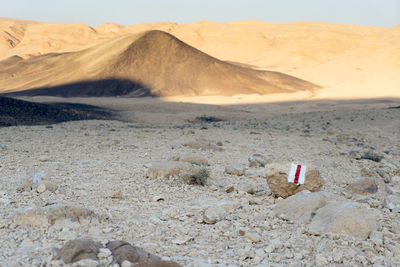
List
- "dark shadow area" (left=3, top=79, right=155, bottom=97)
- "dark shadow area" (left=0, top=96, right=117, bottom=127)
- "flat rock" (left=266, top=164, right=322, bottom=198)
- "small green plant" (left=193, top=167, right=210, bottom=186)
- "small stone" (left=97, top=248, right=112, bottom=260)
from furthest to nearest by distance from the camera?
"dark shadow area" (left=3, top=79, right=155, bottom=97)
"dark shadow area" (left=0, top=96, right=117, bottom=127)
"small green plant" (left=193, top=167, right=210, bottom=186)
"flat rock" (left=266, top=164, right=322, bottom=198)
"small stone" (left=97, top=248, right=112, bottom=260)

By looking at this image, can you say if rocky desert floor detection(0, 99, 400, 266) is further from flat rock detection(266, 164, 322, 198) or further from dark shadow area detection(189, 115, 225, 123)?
dark shadow area detection(189, 115, 225, 123)

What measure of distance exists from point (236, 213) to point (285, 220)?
0.44 m

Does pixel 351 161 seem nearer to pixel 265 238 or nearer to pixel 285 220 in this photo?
pixel 285 220

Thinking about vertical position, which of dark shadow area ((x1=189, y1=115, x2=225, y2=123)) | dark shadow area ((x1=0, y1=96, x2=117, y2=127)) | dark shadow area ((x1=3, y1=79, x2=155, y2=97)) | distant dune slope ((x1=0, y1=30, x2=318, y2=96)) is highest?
distant dune slope ((x1=0, y1=30, x2=318, y2=96))

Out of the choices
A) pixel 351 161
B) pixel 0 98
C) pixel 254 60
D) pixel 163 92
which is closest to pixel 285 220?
pixel 351 161

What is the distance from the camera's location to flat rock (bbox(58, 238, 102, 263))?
9.32 ft

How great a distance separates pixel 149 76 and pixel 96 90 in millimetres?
5028

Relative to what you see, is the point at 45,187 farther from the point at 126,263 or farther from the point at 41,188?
the point at 126,263

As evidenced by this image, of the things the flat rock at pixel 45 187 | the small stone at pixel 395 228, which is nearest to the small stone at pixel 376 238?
the small stone at pixel 395 228

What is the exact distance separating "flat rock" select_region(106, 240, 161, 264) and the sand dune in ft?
111

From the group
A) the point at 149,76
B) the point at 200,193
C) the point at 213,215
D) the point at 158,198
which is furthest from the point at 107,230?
the point at 149,76

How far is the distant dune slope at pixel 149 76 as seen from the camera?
128 feet

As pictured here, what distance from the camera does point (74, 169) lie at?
5.68 m

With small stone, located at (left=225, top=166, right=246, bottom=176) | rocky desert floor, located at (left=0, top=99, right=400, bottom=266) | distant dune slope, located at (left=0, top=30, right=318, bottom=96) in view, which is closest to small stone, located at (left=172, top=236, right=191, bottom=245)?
rocky desert floor, located at (left=0, top=99, right=400, bottom=266)
